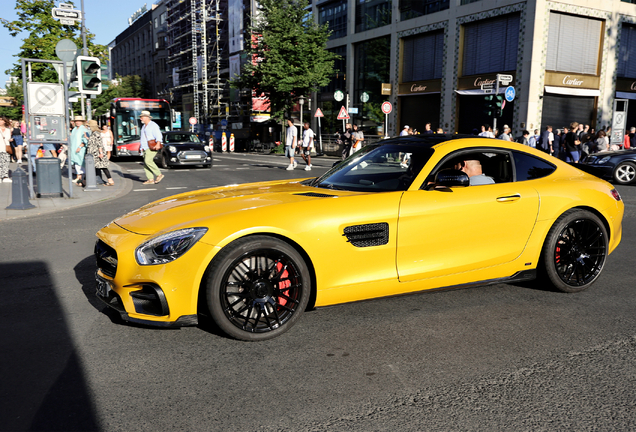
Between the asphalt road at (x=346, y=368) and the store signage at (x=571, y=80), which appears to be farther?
the store signage at (x=571, y=80)

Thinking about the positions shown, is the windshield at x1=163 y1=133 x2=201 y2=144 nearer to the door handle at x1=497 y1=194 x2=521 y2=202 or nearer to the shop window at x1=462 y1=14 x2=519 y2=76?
the shop window at x1=462 y1=14 x2=519 y2=76

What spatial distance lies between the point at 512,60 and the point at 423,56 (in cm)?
712

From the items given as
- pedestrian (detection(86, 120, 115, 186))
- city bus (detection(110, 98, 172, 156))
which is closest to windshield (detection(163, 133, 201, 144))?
city bus (detection(110, 98, 172, 156))

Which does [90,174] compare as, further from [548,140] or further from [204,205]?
[548,140]

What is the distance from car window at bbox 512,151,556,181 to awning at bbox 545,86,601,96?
80.8 feet

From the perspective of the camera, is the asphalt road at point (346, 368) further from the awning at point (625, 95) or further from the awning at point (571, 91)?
the awning at point (625, 95)

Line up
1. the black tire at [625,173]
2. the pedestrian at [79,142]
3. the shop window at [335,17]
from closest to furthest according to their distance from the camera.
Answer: the pedestrian at [79,142], the black tire at [625,173], the shop window at [335,17]

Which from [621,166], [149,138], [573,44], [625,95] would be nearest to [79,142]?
[149,138]

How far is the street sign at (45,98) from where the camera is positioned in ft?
38.1

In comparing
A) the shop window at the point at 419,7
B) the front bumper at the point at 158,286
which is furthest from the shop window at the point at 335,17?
the front bumper at the point at 158,286

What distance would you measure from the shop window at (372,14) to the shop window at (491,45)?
788cm

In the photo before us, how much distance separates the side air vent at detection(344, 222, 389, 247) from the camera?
3713 mm

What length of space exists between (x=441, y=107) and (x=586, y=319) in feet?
94.9

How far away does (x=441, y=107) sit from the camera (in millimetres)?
31594
